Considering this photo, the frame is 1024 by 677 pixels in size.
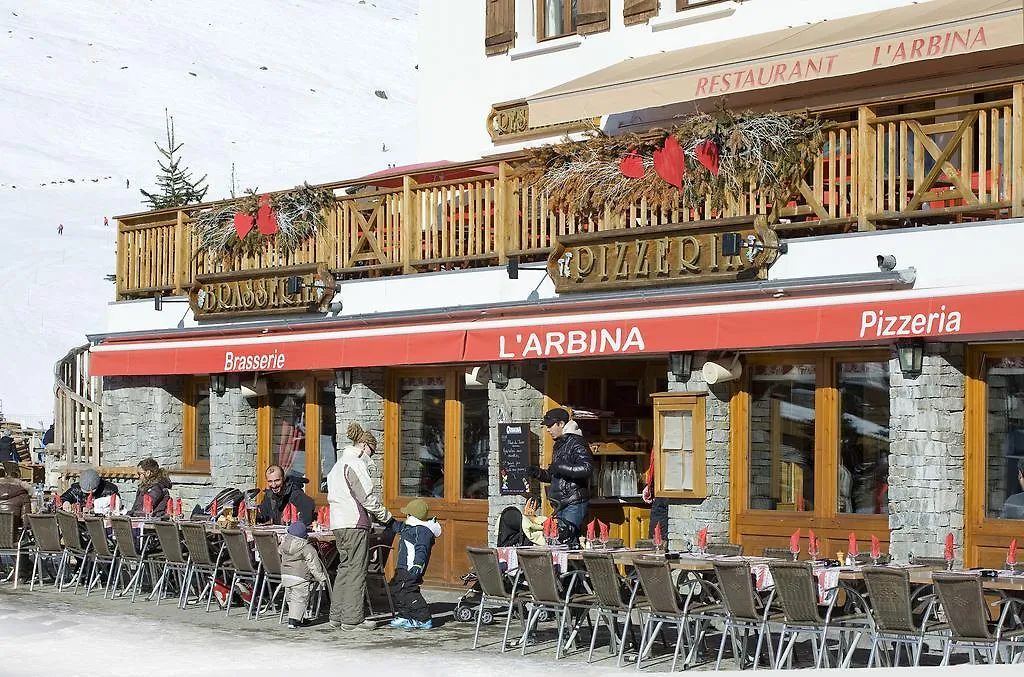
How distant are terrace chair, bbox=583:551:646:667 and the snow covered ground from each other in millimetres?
52965

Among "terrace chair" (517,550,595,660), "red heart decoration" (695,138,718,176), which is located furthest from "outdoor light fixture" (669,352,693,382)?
"terrace chair" (517,550,595,660)

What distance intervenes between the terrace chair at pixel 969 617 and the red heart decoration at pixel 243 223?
428 inches

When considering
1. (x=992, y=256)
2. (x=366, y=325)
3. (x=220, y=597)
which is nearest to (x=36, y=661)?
(x=220, y=597)

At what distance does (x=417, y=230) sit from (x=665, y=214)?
3447 mm

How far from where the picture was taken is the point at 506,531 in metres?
15.0

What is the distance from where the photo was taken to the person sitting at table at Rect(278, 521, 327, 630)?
14.8 meters

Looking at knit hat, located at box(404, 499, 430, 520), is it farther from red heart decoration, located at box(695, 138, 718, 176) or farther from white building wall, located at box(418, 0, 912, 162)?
white building wall, located at box(418, 0, 912, 162)

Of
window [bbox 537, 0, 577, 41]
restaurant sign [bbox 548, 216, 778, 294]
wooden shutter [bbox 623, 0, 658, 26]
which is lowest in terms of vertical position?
restaurant sign [bbox 548, 216, 778, 294]

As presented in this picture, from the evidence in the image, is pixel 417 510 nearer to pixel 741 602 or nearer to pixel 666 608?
pixel 666 608

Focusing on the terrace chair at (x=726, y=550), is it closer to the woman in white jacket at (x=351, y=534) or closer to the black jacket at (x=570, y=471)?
the black jacket at (x=570, y=471)

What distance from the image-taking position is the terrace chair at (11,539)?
18156mm

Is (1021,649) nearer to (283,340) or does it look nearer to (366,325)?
(366,325)

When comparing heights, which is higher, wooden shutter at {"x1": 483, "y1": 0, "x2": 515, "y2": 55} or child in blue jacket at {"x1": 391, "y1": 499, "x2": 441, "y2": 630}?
wooden shutter at {"x1": 483, "y1": 0, "x2": 515, "y2": 55}

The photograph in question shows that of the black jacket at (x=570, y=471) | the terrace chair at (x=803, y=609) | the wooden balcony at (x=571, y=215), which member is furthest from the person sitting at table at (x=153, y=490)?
the terrace chair at (x=803, y=609)
